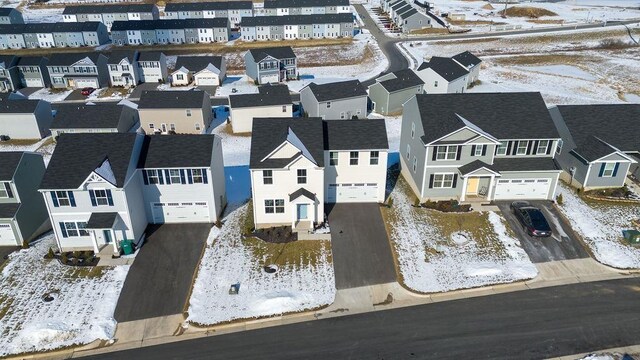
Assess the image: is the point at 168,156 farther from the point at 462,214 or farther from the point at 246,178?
the point at 462,214

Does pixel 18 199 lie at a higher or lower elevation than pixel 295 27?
higher

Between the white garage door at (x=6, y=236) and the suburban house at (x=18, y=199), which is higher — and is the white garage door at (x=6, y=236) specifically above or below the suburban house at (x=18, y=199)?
below

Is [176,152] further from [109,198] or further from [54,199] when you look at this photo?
[54,199]

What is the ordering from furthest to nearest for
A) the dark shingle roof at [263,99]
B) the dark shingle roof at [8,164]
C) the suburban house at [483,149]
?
the dark shingle roof at [263,99] → the suburban house at [483,149] → the dark shingle roof at [8,164]

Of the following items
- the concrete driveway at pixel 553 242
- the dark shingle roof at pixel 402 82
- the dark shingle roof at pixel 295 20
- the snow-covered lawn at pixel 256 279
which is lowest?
the snow-covered lawn at pixel 256 279

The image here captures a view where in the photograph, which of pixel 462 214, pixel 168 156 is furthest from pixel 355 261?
pixel 168 156

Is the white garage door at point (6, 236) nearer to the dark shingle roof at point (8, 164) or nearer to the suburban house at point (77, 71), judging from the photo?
the dark shingle roof at point (8, 164)

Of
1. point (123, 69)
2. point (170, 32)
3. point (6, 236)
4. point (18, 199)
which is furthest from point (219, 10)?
point (6, 236)

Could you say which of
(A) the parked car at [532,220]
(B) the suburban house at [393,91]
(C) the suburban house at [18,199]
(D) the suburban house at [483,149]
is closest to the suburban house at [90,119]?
(C) the suburban house at [18,199]
